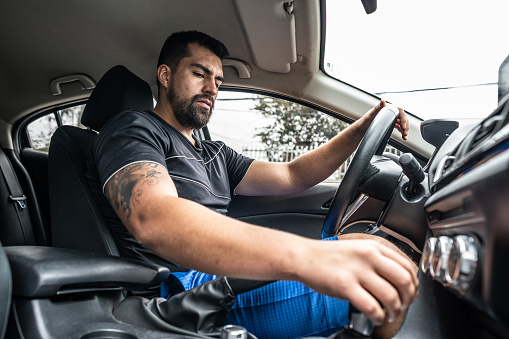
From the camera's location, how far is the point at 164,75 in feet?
6.13

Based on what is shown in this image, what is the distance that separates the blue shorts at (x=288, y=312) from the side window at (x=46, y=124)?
1911 millimetres

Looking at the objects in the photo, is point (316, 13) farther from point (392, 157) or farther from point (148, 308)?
point (148, 308)

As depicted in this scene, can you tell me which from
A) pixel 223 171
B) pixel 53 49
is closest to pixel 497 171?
pixel 223 171

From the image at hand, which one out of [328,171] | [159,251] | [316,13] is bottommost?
[159,251]

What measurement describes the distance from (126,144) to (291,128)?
1.19m

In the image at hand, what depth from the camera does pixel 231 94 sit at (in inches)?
88.2

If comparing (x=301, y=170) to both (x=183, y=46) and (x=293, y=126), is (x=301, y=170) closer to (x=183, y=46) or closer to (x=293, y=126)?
(x=293, y=126)

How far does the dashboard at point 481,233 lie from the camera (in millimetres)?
459

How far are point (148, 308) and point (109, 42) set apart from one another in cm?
139

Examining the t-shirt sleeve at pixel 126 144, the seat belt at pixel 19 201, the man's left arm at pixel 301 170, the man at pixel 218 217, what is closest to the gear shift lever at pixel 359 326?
the man at pixel 218 217

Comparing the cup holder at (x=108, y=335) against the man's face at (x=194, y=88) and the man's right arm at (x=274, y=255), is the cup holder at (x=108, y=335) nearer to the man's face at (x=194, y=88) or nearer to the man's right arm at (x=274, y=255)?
the man's right arm at (x=274, y=255)

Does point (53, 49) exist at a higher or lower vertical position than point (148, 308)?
higher

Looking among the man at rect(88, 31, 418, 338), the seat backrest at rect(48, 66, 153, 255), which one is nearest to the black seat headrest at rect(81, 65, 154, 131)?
the seat backrest at rect(48, 66, 153, 255)

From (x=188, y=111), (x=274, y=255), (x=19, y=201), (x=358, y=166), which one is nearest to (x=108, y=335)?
(x=274, y=255)
